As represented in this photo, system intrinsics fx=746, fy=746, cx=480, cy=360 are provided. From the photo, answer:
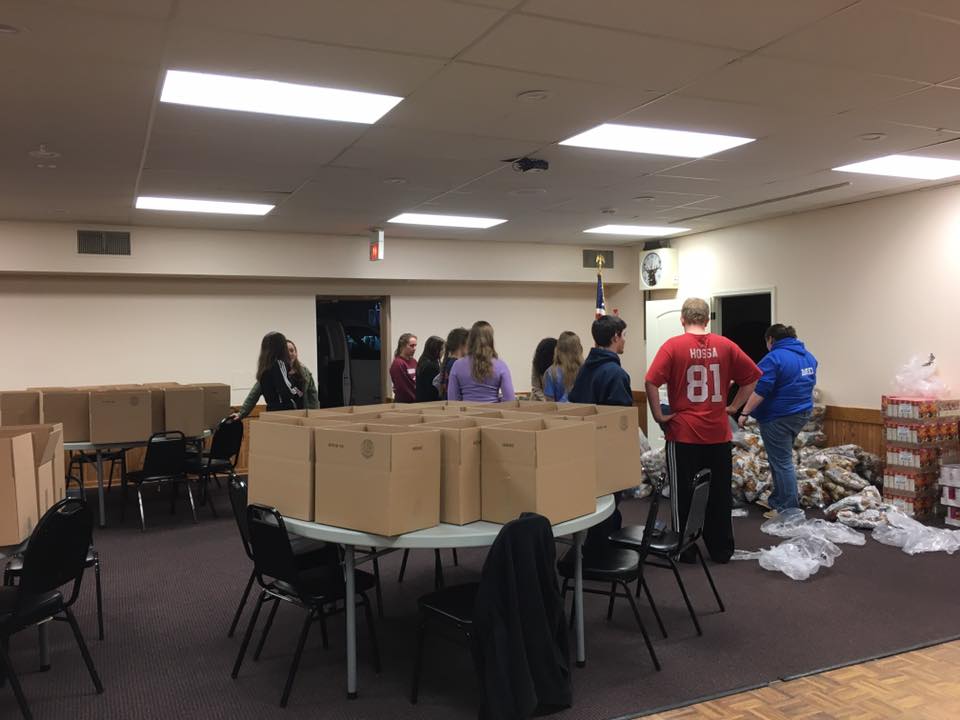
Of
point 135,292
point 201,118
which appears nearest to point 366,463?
point 201,118

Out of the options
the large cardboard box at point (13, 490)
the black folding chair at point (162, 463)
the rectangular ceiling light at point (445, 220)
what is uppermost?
the rectangular ceiling light at point (445, 220)

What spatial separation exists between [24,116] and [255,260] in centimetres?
413

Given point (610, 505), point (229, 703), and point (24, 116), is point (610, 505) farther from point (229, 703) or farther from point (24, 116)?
point (24, 116)

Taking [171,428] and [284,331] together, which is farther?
[284,331]

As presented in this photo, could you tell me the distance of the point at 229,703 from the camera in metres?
3.07

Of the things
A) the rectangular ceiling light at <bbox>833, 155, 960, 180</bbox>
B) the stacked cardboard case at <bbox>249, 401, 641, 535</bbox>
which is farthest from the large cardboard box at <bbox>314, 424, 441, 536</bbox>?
the rectangular ceiling light at <bbox>833, 155, 960, 180</bbox>

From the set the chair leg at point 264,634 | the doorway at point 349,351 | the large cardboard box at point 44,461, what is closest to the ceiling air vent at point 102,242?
the doorway at point 349,351

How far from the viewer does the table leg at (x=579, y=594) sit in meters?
3.27

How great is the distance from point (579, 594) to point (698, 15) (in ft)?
7.96

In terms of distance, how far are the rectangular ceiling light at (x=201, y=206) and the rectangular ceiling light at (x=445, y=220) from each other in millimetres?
1321

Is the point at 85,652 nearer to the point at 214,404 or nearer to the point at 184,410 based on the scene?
the point at 184,410

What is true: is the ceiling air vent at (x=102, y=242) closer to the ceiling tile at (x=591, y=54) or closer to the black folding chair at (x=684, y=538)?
the ceiling tile at (x=591, y=54)

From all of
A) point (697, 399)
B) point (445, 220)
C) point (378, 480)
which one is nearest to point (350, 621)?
point (378, 480)

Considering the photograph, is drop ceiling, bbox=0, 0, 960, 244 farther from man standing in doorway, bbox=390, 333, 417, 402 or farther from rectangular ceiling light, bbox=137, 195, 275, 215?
man standing in doorway, bbox=390, 333, 417, 402
